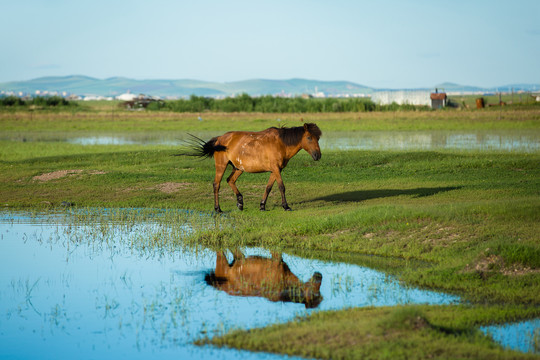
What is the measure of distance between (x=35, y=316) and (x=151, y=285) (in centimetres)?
214

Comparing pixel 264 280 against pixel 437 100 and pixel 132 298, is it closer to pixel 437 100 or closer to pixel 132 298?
pixel 132 298

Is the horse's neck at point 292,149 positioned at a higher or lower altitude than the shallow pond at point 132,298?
higher

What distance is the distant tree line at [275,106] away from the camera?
84.9 metres

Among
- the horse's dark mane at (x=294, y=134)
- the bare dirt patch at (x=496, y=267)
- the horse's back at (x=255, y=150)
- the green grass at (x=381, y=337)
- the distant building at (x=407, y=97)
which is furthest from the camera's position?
the distant building at (x=407, y=97)

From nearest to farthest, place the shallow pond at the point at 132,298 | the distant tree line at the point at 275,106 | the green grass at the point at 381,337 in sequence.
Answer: the green grass at the point at 381,337 → the shallow pond at the point at 132,298 → the distant tree line at the point at 275,106

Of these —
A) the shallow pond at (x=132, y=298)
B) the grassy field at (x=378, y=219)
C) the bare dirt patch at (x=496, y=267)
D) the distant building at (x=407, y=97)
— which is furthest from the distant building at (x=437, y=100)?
the bare dirt patch at (x=496, y=267)

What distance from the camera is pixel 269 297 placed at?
10.1 metres

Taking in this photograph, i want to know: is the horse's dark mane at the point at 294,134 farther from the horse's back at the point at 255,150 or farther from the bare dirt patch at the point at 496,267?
the bare dirt patch at the point at 496,267

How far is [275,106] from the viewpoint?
88.7 meters

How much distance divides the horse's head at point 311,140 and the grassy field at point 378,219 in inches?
60.0

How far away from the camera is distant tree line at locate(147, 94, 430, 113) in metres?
84.9

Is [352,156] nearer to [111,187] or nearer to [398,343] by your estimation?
[111,187]

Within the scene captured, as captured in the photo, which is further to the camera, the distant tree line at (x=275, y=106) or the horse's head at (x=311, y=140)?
the distant tree line at (x=275, y=106)

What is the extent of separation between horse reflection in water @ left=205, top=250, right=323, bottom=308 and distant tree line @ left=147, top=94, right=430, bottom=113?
72021 millimetres
